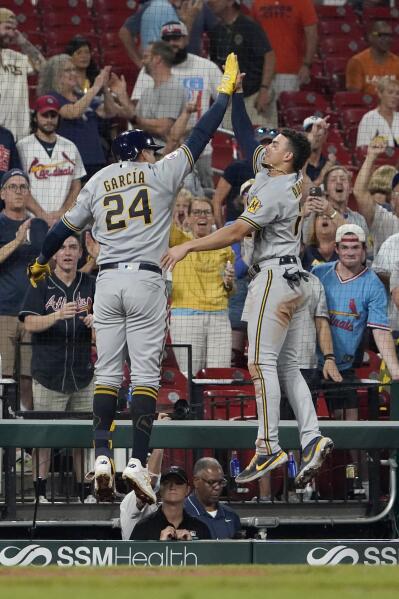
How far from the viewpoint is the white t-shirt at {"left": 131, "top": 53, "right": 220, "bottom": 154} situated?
1234 cm

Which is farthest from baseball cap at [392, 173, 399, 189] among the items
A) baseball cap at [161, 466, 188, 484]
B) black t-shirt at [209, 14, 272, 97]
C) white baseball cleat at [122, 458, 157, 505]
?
white baseball cleat at [122, 458, 157, 505]

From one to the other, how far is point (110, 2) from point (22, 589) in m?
10.3

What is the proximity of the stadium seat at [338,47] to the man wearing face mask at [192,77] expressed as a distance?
277cm

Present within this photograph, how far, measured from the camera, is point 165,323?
25.0 ft

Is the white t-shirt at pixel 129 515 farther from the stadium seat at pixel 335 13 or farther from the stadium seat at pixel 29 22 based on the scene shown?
the stadium seat at pixel 335 13

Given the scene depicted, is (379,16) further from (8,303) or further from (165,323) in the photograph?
(165,323)

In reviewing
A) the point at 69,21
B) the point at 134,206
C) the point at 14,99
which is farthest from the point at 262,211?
the point at 69,21

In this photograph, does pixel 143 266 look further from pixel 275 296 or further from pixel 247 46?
pixel 247 46

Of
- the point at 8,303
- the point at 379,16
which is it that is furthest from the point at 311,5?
the point at 8,303

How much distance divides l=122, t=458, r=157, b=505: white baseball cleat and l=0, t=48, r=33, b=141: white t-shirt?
4.91 m

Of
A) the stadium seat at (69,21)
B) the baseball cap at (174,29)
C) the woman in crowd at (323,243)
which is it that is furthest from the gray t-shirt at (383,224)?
the stadium seat at (69,21)

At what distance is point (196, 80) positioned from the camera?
12.4 meters

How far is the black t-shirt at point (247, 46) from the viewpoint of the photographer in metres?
13.1

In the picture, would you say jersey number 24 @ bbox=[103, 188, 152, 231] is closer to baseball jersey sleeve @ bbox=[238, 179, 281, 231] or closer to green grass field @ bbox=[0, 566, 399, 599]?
baseball jersey sleeve @ bbox=[238, 179, 281, 231]
